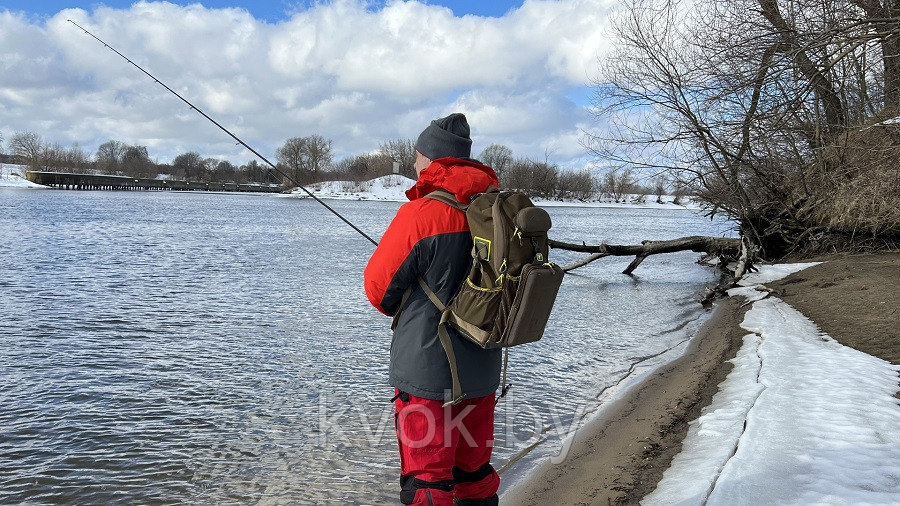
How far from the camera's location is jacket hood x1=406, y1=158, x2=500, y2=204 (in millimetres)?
3129

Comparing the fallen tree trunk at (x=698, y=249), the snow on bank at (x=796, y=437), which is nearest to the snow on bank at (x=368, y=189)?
the fallen tree trunk at (x=698, y=249)

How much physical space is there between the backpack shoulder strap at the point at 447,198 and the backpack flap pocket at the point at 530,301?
1.34 ft

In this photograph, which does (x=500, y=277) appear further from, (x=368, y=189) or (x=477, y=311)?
(x=368, y=189)

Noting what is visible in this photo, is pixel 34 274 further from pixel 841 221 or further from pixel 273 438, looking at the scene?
pixel 841 221

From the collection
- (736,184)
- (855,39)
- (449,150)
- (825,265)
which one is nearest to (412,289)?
(449,150)

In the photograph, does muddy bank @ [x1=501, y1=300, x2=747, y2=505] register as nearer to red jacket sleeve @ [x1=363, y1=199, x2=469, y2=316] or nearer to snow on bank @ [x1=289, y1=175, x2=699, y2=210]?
red jacket sleeve @ [x1=363, y1=199, x2=469, y2=316]

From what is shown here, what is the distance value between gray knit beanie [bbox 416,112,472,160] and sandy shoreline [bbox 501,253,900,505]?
281 centimetres

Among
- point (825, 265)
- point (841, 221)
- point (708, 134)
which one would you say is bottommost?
point (825, 265)

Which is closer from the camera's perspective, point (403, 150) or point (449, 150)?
point (449, 150)

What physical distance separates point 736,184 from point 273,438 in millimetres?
16146

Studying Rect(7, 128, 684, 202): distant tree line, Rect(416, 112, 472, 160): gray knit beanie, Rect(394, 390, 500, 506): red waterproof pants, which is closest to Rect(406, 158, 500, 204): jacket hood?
Rect(416, 112, 472, 160): gray knit beanie

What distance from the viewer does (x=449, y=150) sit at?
331 cm

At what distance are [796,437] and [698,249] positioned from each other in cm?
1627

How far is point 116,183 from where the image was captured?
12588 cm
